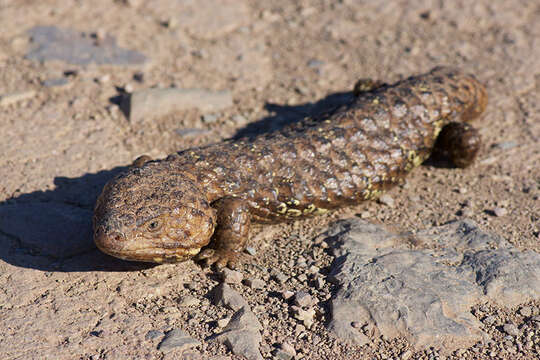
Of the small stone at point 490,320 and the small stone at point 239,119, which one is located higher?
the small stone at point 239,119

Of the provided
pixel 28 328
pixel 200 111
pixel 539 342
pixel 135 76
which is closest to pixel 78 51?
pixel 135 76

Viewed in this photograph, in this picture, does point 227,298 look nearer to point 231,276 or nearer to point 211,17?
point 231,276

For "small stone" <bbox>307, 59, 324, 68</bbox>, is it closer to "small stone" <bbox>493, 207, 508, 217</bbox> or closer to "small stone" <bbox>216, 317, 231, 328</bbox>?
"small stone" <bbox>493, 207, 508, 217</bbox>

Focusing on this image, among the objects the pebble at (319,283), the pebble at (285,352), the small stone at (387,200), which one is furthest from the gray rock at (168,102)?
the pebble at (285,352)

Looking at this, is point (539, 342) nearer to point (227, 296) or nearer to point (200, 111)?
point (227, 296)

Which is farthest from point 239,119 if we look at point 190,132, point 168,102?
point 168,102

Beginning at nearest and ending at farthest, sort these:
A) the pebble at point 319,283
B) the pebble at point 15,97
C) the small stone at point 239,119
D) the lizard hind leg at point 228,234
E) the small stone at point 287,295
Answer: the small stone at point 287,295
the pebble at point 319,283
the lizard hind leg at point 228,234
the pebble at point 15,97
the small stone at point 239,119

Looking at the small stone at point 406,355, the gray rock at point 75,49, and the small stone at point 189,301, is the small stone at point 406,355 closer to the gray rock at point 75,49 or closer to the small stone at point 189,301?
the small stone at point 189,301
